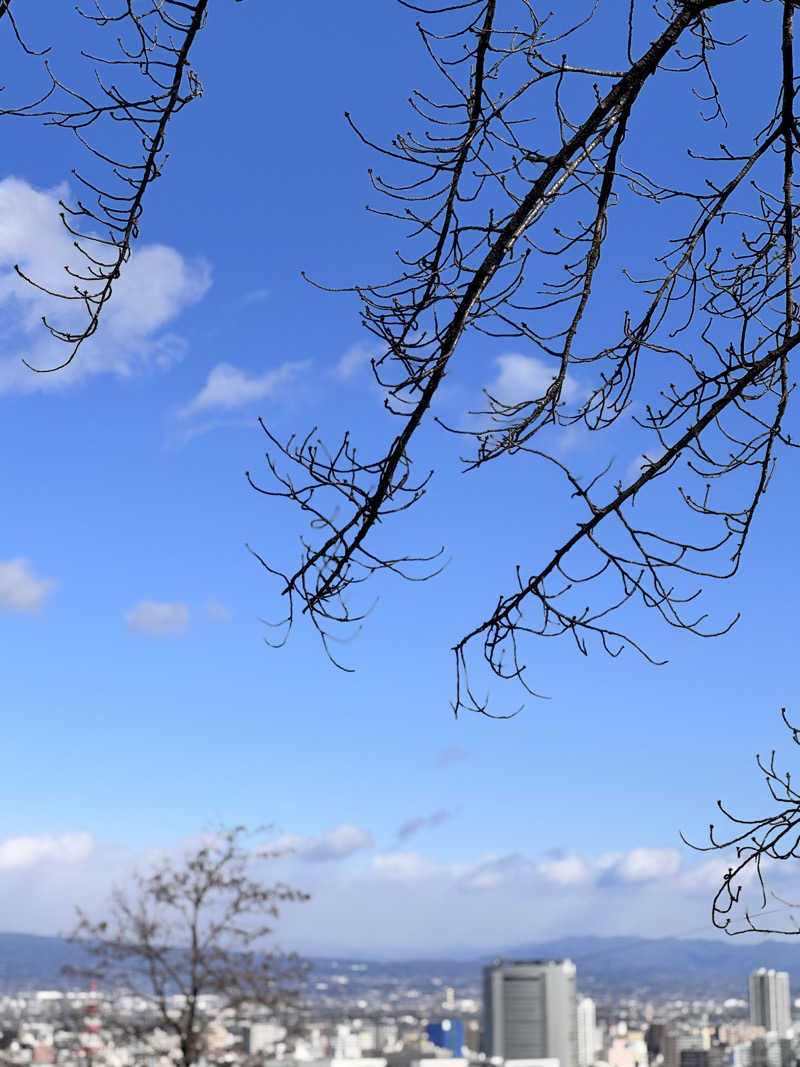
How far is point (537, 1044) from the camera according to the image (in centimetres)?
4106

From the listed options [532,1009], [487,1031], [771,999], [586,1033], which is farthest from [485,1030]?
[771,999]

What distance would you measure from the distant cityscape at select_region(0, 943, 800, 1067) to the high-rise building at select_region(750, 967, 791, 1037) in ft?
0.21

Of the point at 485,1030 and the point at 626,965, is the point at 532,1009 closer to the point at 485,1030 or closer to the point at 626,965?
the point at 485,1030

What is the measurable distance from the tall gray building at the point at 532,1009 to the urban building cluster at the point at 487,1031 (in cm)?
3

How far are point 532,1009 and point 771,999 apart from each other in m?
15.7

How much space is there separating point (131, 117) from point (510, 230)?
613 millimetres

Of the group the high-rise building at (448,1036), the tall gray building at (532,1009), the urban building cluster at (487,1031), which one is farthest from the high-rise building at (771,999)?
the tall gray building at (532,1009)

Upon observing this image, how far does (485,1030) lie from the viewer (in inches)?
1718

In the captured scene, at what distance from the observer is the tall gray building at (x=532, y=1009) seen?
131ft

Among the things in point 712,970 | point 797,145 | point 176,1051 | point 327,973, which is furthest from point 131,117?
point 712,970

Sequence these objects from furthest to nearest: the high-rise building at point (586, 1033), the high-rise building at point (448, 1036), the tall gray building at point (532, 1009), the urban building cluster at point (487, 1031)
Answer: the high-rise building at point (586, 1033) < the high-rise building at point (448, 1036) < the tall gray building at point (532, 1009) < the urban building cluster at point (487, 1031)

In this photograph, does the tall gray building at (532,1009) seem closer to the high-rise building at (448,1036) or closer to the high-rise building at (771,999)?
the high-rise building at (448,1036)

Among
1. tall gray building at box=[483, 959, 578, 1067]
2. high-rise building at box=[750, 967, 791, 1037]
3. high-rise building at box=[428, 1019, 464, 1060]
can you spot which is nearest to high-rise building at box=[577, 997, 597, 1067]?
high-rise building at box=[428, 1019, 464, 1060]

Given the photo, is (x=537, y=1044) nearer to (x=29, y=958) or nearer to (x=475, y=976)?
(x=29, y=958)
